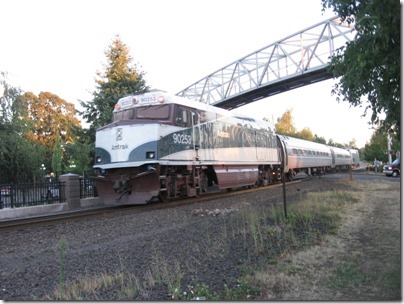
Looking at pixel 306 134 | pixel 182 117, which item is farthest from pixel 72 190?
pixel 306 134

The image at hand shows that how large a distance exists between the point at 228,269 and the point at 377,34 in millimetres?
3645

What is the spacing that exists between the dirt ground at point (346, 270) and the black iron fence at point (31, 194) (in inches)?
446

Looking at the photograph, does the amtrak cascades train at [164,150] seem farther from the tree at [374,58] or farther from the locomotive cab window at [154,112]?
the tree at [374,58]

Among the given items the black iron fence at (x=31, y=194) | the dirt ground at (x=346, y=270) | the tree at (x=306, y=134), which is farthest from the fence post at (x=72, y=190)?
the tree at (x=306, y=134)

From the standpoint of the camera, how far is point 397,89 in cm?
521

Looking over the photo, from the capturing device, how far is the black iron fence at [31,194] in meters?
14.3

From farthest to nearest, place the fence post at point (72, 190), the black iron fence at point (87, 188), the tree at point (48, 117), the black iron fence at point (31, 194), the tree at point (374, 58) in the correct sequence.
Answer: the tree at point (48, 117)
the black iron fence at point (87, 188)
the fence post at point (72, 190)
the black iron fence at point (31, 194)
the tree at point (374, 58)

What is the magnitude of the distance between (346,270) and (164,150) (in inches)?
355

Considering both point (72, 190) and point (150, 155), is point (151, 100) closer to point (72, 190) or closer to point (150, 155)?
point (150, 155)

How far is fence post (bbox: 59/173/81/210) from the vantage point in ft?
53.0

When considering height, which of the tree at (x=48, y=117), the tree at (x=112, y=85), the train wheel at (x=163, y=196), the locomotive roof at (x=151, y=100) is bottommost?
the train wheel at (x=163, y=196)

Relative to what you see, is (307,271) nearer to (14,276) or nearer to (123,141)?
(14,276)

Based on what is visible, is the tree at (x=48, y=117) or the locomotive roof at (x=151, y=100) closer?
the locomotive roof at (x=151, y=100)

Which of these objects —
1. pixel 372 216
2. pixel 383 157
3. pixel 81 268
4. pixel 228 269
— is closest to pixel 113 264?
pixel 81 268
